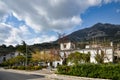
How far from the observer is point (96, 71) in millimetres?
29688

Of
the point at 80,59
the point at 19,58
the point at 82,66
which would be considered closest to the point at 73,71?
the point at 82,66

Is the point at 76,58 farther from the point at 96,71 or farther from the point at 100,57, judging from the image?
the point at 96,71

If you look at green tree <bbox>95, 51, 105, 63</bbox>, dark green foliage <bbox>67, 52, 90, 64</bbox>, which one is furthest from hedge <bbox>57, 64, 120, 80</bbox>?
green tree <bbox>95, 51, 105, 63</bbox>

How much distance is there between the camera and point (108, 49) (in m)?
65.9

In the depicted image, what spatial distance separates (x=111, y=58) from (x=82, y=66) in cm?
3452

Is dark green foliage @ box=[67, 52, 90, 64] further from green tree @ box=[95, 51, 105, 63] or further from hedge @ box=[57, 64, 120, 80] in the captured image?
hedge @ box=[57, 64, 120, 80]

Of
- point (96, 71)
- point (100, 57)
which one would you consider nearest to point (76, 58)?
point (100, 57)

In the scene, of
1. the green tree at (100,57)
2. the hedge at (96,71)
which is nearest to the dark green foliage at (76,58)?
the green tree at (100,57)

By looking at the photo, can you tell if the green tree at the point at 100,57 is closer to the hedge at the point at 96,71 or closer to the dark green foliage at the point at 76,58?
the dark green foliage at the point at 76,58

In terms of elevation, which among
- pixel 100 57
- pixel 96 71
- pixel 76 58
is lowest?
pixel 96 71

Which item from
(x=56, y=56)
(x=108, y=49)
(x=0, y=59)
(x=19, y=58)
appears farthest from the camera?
(x=0, y=59)

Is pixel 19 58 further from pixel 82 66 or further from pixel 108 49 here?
pixel 82 66

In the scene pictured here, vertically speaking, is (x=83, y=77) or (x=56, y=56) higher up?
A: (x=56, y=56)

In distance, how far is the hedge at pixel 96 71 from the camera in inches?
1062
